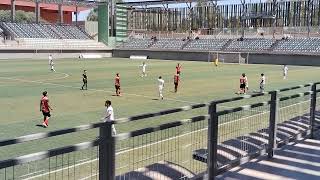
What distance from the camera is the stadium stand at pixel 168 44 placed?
265 ft

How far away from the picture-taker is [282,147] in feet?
32.1

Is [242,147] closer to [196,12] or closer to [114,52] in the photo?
[114,52]

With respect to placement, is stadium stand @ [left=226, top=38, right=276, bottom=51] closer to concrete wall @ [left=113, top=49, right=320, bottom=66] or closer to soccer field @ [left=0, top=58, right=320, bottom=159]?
concrete wall @ [left=113, top=49, right=320, bottom=66]

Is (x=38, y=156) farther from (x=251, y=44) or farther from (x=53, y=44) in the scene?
(x=53, y=44)

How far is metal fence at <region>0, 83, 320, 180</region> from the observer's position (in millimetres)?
5102

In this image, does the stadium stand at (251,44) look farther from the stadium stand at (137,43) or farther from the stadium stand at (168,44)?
the stadium stand at (137,43)

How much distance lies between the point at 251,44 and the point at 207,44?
870cm

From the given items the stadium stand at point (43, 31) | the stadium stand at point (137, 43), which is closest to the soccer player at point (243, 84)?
the stadium stand at point (137, 43)

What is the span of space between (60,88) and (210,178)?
2352cm

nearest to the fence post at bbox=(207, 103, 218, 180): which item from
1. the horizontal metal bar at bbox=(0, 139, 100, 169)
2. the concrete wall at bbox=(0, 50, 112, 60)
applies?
the horizontal metal bar at bbox=(0, 139, 100, 169)

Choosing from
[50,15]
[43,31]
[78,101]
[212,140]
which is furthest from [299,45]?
[50,15]

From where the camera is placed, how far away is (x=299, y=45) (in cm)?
6738

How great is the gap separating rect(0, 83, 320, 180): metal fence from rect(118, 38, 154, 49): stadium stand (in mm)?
71855

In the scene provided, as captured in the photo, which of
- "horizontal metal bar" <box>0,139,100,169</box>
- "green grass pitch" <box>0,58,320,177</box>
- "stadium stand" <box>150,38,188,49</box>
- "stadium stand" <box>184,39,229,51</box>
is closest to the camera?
"horizontal metal bar" <box>0,139,100,169</box>
